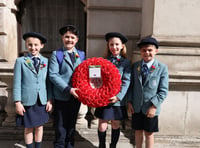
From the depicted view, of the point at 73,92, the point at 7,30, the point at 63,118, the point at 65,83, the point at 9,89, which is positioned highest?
the point at 7,30

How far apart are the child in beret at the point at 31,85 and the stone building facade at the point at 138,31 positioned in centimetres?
123

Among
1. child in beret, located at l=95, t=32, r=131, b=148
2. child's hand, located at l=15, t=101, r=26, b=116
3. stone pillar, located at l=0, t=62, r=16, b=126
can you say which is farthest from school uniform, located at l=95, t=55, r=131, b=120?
stone pillar, located at l=0, t=62, r=16, b=126

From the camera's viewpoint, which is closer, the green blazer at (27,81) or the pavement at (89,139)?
the green blazer at (27,81)

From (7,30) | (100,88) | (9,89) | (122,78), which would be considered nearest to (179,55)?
(122,78)

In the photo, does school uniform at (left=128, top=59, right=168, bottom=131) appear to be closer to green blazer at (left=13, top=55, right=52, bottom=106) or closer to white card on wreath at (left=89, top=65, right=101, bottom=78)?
white card on wreath at (left=89, top=65, right=101, bottom=78)

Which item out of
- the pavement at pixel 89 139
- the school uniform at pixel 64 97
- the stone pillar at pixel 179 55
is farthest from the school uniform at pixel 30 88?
the stone pillar at pixel 179 55

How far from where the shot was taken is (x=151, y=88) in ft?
8.41

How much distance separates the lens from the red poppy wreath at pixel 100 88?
8.24ft

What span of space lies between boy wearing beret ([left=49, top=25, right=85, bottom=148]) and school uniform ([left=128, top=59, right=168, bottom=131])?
824 mm

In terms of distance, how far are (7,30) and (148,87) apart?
10.4 feet

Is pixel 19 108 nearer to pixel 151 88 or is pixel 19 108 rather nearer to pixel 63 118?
pixel 63 118

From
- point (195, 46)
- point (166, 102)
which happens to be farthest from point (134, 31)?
point (166, 102)

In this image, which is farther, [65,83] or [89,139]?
[89,139]

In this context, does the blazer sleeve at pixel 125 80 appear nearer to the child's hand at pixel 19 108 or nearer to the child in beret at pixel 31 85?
the child in beret at pixel 31 85
